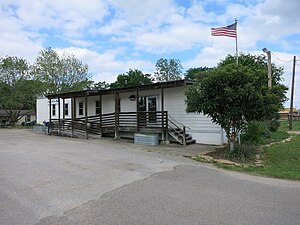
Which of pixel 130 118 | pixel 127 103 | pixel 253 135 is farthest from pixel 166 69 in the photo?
pixel 253 135

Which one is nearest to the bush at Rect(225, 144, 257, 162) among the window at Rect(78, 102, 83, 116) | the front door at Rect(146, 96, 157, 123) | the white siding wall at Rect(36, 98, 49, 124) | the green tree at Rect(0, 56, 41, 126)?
the front door at Rect(146, 96, 157, 123)

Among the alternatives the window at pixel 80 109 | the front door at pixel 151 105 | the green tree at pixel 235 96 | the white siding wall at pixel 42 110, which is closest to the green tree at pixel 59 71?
the white siding wall at pixel 42 110

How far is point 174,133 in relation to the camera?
1323 centimetres

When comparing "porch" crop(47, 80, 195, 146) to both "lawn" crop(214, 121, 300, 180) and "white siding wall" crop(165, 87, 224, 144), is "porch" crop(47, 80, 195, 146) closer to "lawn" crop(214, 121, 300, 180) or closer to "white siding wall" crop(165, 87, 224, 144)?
"white siding wall" crop(165, 87, 224, 144)

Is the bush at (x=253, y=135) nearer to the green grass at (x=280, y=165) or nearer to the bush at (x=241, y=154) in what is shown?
the green grass at (x=280, y=165)

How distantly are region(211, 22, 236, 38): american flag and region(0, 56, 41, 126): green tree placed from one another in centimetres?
2437

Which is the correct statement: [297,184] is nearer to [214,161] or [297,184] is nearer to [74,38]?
[214,161]

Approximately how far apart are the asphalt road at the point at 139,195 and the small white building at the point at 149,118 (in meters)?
5.18

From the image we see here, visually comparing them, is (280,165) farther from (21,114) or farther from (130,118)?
(21,114)

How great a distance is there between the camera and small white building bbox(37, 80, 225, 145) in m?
13.0

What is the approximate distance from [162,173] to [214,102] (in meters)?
3.40

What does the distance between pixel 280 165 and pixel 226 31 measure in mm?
7931

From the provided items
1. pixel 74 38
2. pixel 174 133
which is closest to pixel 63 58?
pixel 74 38

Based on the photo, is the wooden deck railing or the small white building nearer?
the small white building
